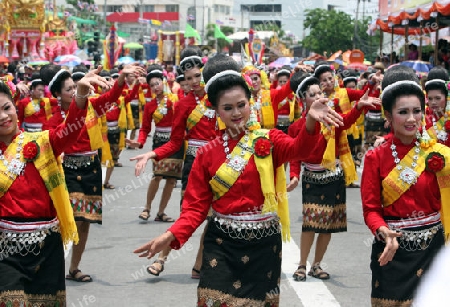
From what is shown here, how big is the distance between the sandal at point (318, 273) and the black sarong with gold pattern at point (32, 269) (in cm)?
332

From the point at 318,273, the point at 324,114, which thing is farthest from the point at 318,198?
the point at 324,114

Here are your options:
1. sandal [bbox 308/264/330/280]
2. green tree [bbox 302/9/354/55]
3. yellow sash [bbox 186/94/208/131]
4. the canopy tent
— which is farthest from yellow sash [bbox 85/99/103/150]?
green tree [bbox 302/9/354/55]

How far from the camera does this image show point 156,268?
802 cm

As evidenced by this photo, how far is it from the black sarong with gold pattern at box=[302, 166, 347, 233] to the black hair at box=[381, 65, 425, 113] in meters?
2.88

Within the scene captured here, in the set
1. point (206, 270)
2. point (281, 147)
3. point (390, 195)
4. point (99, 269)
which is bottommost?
point (99, 269)

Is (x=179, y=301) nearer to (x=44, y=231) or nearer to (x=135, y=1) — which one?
(x=44, y=231)

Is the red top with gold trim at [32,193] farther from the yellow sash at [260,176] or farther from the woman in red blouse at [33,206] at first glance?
the yellow sash at [260,176]

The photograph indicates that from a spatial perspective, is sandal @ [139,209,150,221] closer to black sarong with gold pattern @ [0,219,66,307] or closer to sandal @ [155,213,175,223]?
sandal @ [155,213,175,223]

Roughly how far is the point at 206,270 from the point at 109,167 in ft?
30.1

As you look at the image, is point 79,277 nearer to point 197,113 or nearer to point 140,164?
point 197,113

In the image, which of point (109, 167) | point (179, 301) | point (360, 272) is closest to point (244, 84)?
point (179, 301)

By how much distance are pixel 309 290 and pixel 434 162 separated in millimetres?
2798

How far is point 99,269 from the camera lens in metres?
8.30

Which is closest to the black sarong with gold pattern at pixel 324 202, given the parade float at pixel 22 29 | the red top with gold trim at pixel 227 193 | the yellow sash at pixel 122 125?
the red top with gold trim at pixel 227 193
